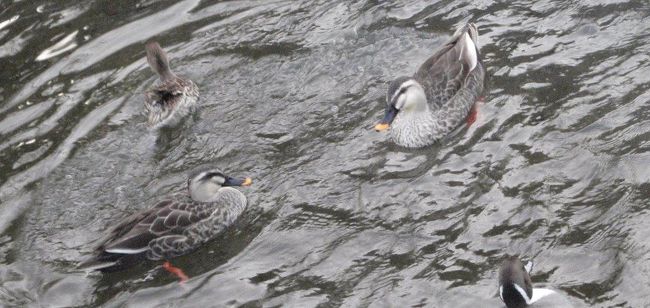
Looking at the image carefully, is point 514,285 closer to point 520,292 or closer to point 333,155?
point 520,292

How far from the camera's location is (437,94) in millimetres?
11211

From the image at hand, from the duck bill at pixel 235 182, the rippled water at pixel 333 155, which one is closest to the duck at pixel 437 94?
the rippled water at pixel 333 155

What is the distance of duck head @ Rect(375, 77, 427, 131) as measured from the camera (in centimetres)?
1059

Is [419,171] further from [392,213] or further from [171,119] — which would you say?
[171,119]

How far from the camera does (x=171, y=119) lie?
11.7 m

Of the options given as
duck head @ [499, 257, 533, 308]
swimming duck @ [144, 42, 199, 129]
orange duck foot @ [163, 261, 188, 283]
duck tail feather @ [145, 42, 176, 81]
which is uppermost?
duck tail feather @ [145, 42, 176, 81]

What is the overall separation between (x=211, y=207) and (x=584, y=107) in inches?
162

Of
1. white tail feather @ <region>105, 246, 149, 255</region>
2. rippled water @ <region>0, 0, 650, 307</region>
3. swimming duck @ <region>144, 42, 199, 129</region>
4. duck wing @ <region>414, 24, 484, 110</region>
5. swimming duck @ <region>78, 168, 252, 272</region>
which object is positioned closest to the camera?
rippled water @ <region>0, 0, 650, 307</region>

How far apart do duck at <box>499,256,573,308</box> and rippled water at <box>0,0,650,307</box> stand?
29cm

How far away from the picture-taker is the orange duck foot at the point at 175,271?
30.4 feet

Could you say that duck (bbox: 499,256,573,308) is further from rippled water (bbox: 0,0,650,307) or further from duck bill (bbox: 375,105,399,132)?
duck bill (bbox: 375,105,399,132)

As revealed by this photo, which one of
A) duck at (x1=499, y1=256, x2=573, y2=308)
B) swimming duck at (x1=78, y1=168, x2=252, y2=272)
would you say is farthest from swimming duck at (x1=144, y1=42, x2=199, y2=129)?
duck at (x1=499, y1=256, x2=573, y2=308)

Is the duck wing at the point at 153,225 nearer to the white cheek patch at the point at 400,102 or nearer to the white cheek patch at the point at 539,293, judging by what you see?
the white cheek patch at the point at 400,102

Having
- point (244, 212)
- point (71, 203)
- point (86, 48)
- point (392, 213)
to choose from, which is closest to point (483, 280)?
point (392, 213)
